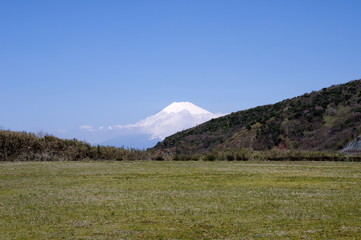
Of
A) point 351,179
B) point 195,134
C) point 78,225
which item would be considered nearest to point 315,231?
point 78,225

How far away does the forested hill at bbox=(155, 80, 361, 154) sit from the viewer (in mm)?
42669

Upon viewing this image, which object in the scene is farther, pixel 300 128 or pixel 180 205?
pixel 300 128

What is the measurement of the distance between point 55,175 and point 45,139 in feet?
31.6

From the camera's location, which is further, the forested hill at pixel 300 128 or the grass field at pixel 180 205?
the forested hill at pixel 300 128

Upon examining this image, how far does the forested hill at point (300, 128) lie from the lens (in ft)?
140

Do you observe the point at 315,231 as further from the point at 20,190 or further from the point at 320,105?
the point at 320,105

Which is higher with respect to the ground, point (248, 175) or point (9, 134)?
point (9, 134)

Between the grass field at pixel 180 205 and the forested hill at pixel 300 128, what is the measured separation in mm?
26749

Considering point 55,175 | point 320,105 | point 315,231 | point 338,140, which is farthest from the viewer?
point 320,105

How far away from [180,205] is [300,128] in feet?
139

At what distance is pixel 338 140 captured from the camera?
3875 centimetres

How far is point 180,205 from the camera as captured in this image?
9.57 meters

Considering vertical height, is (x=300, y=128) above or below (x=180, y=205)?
above

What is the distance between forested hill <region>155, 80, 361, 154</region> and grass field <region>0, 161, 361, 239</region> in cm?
2675
